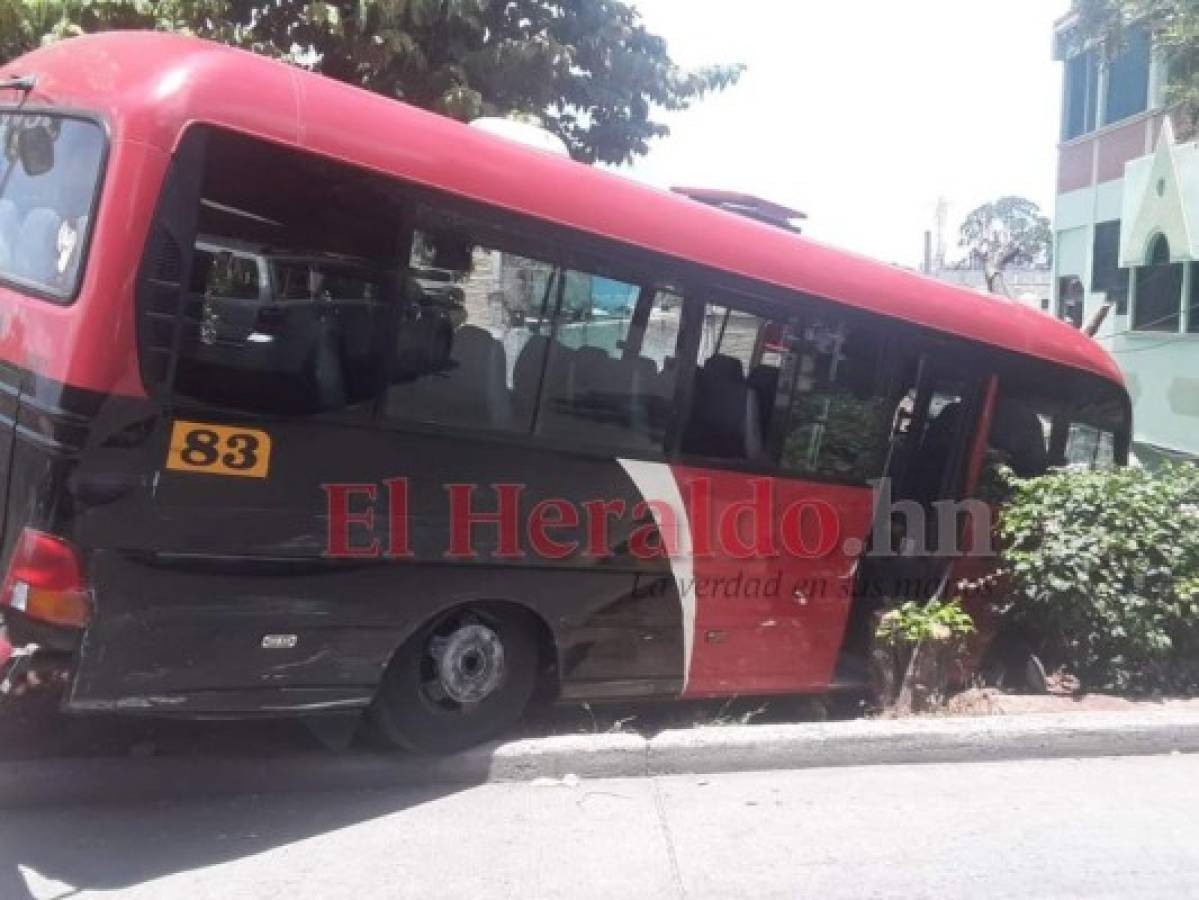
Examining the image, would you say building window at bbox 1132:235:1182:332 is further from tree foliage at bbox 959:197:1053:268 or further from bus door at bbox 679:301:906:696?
tree foliage at bbox 959:197:1053:268

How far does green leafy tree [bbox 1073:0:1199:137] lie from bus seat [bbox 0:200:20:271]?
762cm

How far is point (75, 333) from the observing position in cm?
339

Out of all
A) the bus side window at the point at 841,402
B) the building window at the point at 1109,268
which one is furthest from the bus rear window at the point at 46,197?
the building window at the point at 1109,268

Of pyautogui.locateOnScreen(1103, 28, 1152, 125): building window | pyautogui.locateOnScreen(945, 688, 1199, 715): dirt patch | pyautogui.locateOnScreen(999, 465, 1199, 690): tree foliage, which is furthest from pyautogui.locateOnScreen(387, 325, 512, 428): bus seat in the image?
pyautogui.locateOnScreen(1103, 28, 1152, 125): building window

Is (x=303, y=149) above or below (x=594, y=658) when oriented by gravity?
above

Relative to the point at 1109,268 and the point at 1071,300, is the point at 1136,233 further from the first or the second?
the point at 1071,300

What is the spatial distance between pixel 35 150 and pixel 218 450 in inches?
51.0

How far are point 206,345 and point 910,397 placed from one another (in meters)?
3.39

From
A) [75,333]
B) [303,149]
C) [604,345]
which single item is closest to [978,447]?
[604,345]

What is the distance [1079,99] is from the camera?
21.7m

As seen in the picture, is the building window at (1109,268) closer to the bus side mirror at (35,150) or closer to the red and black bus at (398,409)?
the red and black bus at (398,409)

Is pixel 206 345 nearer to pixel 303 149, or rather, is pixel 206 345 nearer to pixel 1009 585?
pixel 303 149

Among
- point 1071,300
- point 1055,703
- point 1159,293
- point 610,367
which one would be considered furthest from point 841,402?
point 1159,293

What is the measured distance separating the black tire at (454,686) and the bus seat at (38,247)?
183 centimetres
